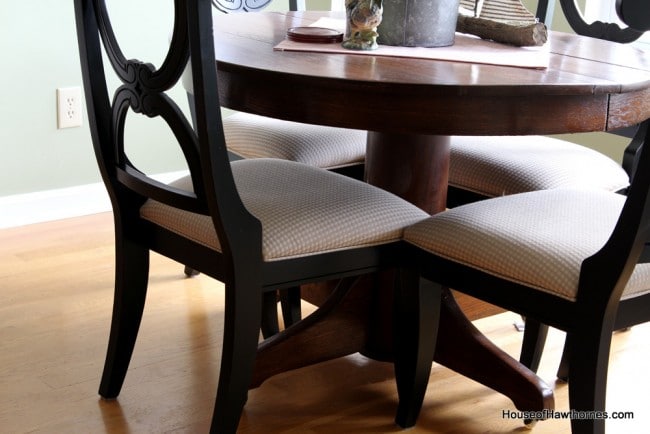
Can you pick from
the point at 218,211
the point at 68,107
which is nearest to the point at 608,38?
the point at 218,211

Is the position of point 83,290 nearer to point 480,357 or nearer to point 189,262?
point 189,262

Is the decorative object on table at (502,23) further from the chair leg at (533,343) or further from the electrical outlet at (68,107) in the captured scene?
the electrical outlet at (68,107)

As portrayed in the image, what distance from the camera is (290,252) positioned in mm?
1563

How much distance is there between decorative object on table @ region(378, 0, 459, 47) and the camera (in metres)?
1.77

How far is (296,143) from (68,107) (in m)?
1.05

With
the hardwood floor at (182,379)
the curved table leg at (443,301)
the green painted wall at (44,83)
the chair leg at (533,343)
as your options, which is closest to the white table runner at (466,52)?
the curved table leg at (443,301)

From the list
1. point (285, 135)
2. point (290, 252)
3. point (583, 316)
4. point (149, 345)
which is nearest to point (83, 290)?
point (149, 345)

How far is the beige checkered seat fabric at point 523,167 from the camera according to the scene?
206cm

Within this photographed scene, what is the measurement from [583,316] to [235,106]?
63cm

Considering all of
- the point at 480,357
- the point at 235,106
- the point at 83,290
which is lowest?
the point at 83,290

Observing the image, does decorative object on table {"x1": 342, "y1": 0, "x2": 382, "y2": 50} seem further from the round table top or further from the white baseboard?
the white baseboard

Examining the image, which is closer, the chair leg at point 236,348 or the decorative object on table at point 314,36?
the chair leg at point 236,348

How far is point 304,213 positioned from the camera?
1.61 meters

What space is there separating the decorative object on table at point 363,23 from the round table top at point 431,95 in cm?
11
